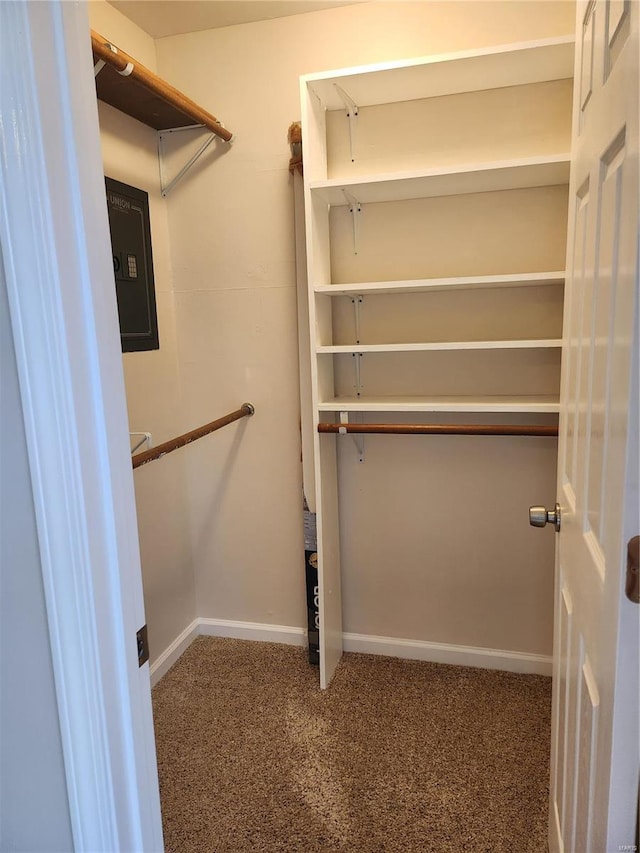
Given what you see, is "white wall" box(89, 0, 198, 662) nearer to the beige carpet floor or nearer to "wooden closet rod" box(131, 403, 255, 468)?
"wooden closet rod" box(131, 403, 255, 468)

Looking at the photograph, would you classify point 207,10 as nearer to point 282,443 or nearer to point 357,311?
point 357,311

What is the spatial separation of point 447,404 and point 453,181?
29.4 inches

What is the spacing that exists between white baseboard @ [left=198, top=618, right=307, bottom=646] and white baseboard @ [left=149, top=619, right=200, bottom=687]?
54 mm

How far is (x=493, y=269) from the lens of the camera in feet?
6.91

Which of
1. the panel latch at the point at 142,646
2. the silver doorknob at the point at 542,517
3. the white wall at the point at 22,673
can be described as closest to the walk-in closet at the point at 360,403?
the silver doorknob at the point at 542,517

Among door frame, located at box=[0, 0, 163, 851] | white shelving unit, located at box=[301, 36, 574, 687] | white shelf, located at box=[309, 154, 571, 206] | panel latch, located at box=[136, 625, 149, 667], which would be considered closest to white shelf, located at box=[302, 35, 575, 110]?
white shelving unit, located at box=[301, 36, 574, 687]

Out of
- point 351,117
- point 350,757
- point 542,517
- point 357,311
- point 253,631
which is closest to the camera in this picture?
point 542,517

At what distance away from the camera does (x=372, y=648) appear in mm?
2479

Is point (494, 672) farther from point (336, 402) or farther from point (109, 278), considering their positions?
point (109, 278)

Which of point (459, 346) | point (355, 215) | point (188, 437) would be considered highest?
point (355, 215)

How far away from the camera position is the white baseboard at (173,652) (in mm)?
2338

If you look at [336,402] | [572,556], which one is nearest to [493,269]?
[336,402]

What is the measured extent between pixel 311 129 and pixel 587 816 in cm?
204

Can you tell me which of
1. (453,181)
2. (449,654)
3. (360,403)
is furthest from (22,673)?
(449,654)
